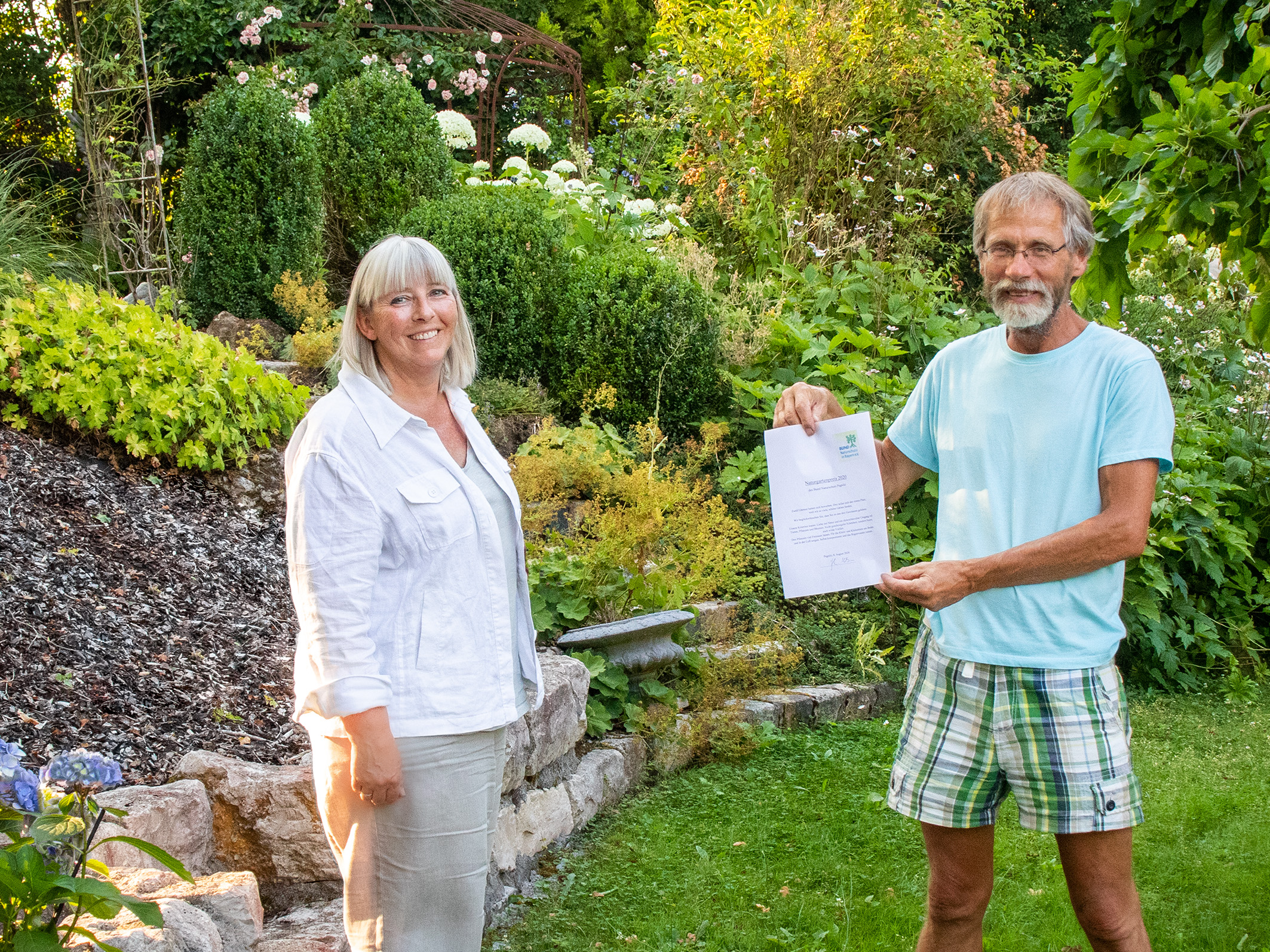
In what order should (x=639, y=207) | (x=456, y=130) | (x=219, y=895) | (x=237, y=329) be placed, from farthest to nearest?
(x=456, y=130)
(x=639, y=207)
(x=237, y=329)
(x=219, y=895)

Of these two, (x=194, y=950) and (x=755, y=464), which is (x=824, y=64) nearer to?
(x=755, y=464)

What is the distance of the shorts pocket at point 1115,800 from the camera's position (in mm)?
1874

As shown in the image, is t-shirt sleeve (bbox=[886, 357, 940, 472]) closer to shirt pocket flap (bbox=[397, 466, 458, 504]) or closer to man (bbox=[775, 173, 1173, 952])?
man (bbox=[775, 173, 1173, 952])

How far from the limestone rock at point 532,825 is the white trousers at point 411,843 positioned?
1.04 metres

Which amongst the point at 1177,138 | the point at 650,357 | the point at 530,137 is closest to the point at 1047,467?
the point at 1177,138

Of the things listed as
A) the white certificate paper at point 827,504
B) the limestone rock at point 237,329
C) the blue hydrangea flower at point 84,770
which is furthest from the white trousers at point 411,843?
the limestone rock at point 237,329

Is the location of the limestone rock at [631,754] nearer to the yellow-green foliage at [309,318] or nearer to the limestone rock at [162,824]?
the limestone rock at [162,824]

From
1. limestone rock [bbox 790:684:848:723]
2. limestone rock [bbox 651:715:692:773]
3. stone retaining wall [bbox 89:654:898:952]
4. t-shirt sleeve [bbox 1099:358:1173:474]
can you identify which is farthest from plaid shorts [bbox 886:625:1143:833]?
limestone rock [bbox 790:684:848:723]

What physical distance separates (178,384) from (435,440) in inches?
102

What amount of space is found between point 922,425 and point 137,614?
2.38 meters

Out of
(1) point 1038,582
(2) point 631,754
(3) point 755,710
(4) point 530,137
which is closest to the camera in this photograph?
(1) point 1038,582

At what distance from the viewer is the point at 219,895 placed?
214cm

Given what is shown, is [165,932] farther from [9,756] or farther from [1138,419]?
[1138,419]

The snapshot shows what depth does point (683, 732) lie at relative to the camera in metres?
3.97
